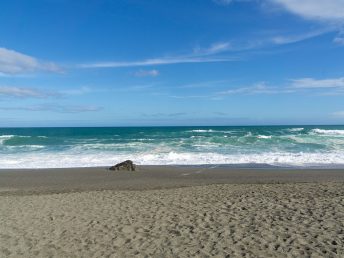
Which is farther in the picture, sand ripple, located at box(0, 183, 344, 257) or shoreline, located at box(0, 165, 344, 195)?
shoreline, located at box(0, 165, 344, 195)

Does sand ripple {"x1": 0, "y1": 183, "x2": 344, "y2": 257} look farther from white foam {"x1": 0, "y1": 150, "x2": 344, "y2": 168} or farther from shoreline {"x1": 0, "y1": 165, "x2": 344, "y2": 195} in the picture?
white foam {"x1": 0, "y1": 150, "x2": 344, "y2": 168}

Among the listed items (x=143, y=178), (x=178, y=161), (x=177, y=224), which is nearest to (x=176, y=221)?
(x=177, y=224)

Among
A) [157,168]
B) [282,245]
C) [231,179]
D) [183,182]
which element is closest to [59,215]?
[282,245]

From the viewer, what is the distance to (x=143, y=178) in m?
14.7

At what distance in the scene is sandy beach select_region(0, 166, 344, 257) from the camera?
5730mm

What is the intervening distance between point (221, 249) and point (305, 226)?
6.56 ft

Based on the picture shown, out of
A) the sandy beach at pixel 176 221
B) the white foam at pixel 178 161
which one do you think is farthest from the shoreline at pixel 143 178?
the white foam at pixel 178 161

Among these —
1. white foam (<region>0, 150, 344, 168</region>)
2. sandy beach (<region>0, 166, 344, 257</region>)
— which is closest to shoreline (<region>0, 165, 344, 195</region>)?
sandy beach (<region>0, 166, 344, 257</region>)

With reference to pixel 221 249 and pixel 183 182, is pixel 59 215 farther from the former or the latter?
pixel 183 182

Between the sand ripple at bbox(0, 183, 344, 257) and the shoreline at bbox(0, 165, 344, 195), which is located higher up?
the sand ripple at bbox(0, 183, 344, 257)

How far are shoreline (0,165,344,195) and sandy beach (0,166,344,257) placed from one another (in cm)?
20

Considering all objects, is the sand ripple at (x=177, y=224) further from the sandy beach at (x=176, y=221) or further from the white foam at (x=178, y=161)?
the white foam at (x=178, y=161)

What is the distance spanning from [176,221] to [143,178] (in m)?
7.47

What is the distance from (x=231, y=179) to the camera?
1409 cm
